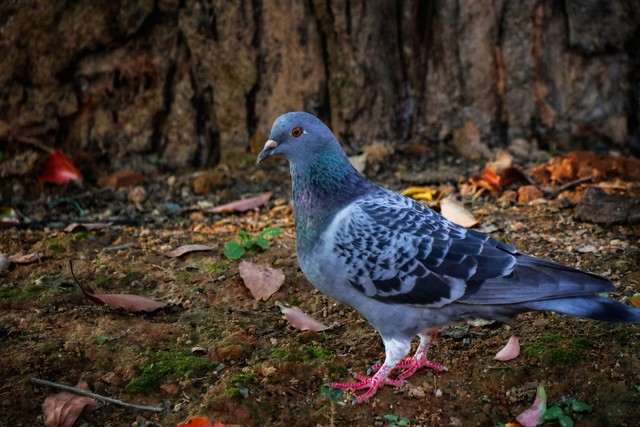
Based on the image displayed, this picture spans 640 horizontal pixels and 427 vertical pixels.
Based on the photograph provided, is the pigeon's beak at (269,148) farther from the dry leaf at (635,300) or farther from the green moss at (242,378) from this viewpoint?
the dry leaf at (635,300)

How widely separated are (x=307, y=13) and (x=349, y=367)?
11.6 ft

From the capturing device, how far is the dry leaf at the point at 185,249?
5039 millimetres

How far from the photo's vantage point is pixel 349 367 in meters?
→ 4.01

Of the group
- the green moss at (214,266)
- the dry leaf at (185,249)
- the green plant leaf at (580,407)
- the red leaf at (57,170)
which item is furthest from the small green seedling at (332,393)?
the red leaf at (57,170)

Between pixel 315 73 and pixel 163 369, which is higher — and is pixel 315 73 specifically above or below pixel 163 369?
above

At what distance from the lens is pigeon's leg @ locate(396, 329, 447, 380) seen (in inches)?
156

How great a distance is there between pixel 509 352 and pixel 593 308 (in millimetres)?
556

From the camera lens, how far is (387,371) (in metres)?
3.89

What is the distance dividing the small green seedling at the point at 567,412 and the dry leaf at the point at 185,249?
2559 millimetres

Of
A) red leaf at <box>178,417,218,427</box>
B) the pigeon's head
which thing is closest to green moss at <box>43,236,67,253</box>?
the pigeon's head

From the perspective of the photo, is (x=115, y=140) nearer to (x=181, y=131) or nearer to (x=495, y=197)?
(x=181, y=131)

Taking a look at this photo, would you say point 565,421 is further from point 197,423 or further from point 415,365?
point 197,423

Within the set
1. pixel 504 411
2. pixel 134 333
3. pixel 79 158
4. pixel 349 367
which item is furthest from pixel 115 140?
pixel 504 411

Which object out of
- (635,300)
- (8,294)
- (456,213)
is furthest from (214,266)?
(635,300)
